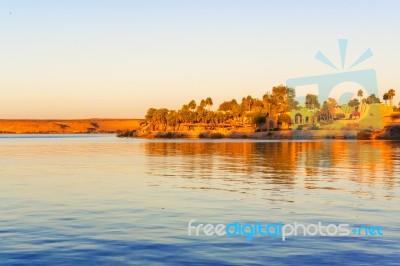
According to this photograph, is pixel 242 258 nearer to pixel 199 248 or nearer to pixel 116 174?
pixel 199 248

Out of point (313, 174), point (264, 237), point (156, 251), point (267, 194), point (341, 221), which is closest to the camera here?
point (156, 251)

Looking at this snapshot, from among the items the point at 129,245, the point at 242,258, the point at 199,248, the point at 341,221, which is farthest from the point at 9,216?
the point at 341,221

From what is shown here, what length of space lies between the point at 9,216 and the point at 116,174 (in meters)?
25.6

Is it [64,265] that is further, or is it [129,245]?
[129,245]

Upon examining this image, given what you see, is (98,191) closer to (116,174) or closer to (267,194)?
(267,194)

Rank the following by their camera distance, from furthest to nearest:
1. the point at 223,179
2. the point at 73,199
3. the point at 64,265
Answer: the point at 223,179 → the point at 73,199 → the point at 64,265

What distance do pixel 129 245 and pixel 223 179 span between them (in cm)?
2681

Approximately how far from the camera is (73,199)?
3300 cm

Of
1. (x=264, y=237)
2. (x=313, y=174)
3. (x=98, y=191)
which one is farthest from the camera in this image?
(x=313, y=174)

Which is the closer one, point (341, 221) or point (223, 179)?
point (341, 221)

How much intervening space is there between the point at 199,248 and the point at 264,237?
10.2 feet

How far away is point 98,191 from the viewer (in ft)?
123

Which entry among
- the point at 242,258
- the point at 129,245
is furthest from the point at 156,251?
the point at 242,258

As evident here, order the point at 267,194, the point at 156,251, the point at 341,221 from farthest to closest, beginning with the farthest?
the point at 267,194 → the point at 341,221 → the point at 156,251
